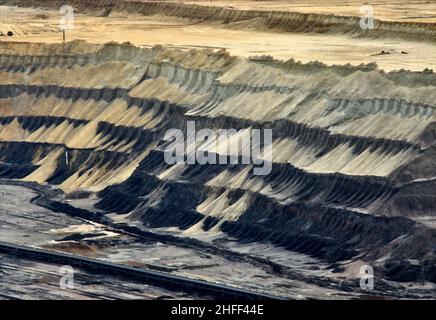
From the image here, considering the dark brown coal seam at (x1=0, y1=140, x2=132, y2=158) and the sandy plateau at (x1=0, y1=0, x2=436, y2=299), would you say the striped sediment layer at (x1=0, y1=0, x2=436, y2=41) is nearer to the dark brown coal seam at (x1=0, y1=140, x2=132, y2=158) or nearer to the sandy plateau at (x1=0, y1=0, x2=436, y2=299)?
the sandy plateau at (x1=0, y1=0, x2=436, y2=299)

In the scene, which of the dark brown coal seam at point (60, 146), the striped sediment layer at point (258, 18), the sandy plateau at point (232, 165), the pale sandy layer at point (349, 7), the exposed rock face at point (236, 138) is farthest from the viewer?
the pale sandy layer at point (349, 7)

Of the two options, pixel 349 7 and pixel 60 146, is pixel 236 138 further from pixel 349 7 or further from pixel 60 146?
pixel 349 7

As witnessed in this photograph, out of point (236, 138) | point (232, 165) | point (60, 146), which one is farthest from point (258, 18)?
point (232, 165)

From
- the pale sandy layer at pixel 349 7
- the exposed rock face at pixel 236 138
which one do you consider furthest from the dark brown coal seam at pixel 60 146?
the pale sandy layer at pixel 349 7

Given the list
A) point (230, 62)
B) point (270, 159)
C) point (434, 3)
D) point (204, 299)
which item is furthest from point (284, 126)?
point (434, 3)

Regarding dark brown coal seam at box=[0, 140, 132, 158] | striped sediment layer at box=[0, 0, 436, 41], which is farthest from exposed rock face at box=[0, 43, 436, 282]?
striped sediment layer at box=[0, 0, 436, 41]

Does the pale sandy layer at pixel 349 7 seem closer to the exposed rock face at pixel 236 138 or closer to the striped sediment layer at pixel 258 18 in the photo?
the striped sediment layer at pixel 258 18
